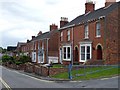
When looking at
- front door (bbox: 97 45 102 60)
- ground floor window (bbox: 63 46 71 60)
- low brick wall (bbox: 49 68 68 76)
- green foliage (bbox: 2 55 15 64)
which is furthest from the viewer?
green foliage (bbox: 2 55 15 64)

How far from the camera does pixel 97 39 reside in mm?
36938

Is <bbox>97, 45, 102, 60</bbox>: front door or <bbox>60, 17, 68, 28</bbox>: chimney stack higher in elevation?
<bbox>60, 17, 68, 28</bbox>: chimney stack

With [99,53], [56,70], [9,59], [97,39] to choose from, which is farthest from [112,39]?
[9,59]

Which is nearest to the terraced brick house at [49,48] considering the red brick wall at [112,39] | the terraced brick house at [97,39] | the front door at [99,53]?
the terraced brick house at [97,39]

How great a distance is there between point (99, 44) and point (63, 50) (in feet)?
40.3

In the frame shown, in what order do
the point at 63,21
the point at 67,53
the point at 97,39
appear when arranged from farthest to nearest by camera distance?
the point at 63,21, the point at 67,53, the point at 97,39

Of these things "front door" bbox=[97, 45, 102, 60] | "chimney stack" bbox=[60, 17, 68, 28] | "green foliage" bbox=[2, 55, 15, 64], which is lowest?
"green foliage" bbox=[2, 55, 15, 64]

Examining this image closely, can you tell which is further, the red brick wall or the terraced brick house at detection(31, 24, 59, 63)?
the terraced brick house at detection(31, 24, 59, 63)

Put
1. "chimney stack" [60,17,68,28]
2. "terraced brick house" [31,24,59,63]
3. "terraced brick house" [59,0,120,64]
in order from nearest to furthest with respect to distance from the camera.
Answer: "terraced brick house" [59,0,120,64], "chimney stack" [60,17,68,28], "terraced brick house" [31,24,59,63]

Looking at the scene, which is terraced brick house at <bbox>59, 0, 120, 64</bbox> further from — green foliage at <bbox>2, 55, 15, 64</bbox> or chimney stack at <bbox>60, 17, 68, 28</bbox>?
green foliage at <bbox>2, 55, 15, 64</bbox>

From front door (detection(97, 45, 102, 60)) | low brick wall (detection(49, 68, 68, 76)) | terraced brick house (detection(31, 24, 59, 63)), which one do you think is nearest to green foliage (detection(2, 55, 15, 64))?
terraced brick house (detection(31, 24, 59, 63))

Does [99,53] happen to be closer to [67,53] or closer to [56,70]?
[56,70]

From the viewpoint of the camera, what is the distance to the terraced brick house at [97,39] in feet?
115

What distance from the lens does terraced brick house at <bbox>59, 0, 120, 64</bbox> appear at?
35000mm
